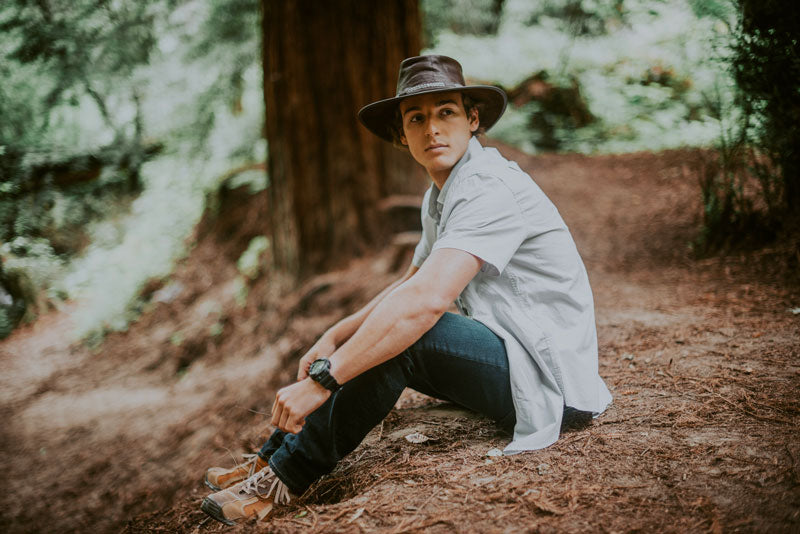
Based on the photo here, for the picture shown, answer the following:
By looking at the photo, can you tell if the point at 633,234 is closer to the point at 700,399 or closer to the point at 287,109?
the point at 700,399

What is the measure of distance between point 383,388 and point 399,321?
1.13 ft

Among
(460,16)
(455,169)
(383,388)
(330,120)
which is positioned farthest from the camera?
(460,16)

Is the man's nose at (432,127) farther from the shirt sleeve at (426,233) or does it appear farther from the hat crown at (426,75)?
the shirt sleeve at (426,233)

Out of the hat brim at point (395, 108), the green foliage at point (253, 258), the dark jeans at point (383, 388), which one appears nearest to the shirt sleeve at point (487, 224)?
the dark jeans at point (383, 388)

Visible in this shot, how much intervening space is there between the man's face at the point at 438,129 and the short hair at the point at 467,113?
0.11 meters

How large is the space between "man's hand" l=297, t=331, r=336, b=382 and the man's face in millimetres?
926

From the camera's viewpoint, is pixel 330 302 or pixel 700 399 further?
pixel 330 302

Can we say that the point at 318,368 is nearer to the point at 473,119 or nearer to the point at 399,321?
the point at 399,321

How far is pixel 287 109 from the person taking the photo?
212 inches

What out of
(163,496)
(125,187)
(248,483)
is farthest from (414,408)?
(125,187)

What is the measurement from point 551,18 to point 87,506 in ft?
40.1

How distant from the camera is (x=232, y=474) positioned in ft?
7.48

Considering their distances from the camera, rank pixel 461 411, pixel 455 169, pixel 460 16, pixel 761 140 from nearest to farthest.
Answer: pixel 455 169 → pixel 461 411 → pixel 761 140 → pixel 460 16

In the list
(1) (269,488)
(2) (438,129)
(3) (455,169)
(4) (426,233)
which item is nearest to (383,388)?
(1) (269,488)
